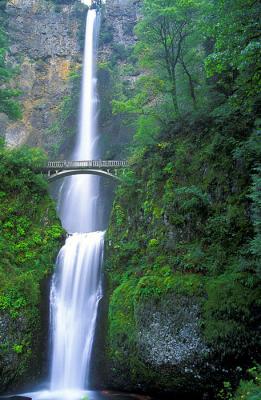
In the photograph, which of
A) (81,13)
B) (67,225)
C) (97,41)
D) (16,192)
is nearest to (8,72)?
(16,192)

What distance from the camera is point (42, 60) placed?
43188 millimetres

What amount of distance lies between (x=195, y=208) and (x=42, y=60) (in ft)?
121

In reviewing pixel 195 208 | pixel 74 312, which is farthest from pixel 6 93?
pixel 195 208

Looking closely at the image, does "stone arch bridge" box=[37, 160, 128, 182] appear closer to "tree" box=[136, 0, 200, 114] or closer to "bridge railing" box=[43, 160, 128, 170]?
"bridge railing" box=[43, 160, 128, 170]

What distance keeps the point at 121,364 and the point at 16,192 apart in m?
10.6

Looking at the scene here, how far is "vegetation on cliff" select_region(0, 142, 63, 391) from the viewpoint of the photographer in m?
12.8

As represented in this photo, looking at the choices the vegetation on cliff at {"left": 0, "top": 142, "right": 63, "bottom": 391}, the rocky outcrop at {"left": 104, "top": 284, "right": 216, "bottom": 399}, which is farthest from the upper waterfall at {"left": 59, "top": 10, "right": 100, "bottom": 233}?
the rocky outcrop at {"left": 104, "top": 284, "right": 216, "bottom": 399}

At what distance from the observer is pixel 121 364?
12312 millimetres

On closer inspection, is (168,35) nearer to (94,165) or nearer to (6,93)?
(6,93)

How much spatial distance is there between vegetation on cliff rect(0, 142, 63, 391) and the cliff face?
1833 centimetres

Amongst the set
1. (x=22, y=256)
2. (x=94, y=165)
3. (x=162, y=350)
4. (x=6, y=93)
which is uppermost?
(x=6, y=93)

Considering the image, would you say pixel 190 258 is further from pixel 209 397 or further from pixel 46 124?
pixel 46 124

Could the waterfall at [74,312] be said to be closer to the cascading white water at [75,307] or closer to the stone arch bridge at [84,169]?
the cascading white water at [75,307]

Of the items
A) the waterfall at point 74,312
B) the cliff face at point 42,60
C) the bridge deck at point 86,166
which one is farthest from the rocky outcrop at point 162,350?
the cliff face at point 42,60
